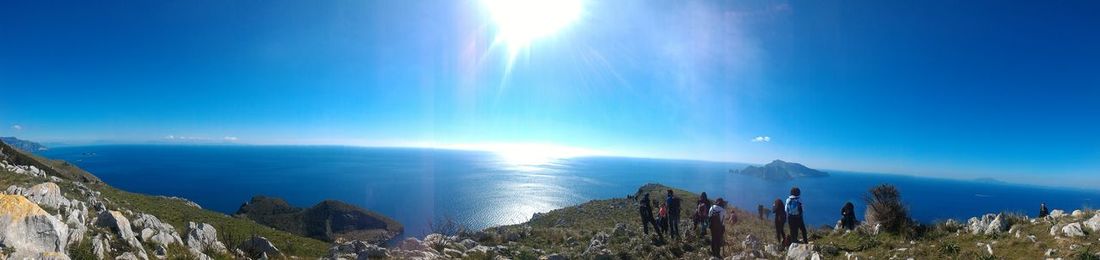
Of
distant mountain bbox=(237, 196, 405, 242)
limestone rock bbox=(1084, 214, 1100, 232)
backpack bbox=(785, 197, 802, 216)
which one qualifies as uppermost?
limestone rock bbox=(1084, 214, 1100, 232)

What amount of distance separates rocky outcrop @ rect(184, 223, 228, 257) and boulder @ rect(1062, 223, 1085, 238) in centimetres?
2161

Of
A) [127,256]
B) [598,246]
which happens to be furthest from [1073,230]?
[127,256]

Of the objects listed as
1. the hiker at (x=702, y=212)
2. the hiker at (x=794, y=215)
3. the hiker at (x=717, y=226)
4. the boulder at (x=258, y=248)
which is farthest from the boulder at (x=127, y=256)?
the hiker at (x=794, y=215)

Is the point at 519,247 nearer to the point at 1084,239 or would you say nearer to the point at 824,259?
the point at 824,259

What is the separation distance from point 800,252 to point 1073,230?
207 inches

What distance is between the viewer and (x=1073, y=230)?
8.95m

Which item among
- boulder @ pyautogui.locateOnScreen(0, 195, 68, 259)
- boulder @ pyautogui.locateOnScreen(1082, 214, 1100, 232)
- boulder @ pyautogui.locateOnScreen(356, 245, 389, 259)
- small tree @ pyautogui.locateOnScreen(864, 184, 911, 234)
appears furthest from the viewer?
small tree @ pyautogui.locateOnScreen(864, 184, 911, 234)

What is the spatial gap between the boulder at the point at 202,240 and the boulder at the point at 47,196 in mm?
3098

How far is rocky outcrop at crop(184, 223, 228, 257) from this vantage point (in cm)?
1319

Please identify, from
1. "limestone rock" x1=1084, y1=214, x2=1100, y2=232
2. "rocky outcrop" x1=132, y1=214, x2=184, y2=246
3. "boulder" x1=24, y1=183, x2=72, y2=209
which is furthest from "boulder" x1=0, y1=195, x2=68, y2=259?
"limestone rock" x1=1084, y1=214, x2=1100, y2=232

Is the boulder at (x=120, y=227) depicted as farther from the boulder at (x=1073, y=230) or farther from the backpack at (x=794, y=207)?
the boulder at (x=1073, y=230)

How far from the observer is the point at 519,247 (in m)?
16.8

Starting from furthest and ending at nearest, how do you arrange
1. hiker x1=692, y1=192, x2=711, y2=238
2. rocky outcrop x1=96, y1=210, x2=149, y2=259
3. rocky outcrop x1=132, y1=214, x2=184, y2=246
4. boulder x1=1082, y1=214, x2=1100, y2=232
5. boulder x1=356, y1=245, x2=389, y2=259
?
hiker x1=692, y1=192, x2=711, y2=238
rocky outcrop x1=132, y1=214, x2=184, y2=246
boulder x1=356, y1=245, x2=389, y2=259
rocky outcrop x1=96, y1=210, x2=149, y2=259
boulder x1=1082, y1=214, x2=1100, y2=232

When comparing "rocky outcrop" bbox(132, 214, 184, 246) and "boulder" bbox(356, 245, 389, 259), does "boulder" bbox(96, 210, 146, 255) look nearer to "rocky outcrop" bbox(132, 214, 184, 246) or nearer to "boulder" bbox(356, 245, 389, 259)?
"rocky outcrop" bbox(132, 214, 184, 246)
